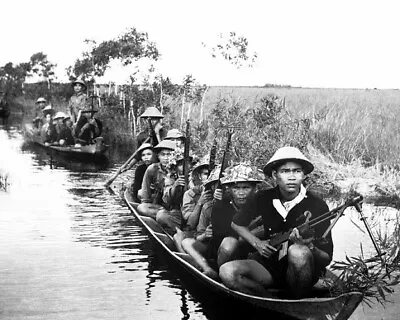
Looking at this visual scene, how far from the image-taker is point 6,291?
8.39 m

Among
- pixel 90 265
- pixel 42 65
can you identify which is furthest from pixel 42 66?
pixel 90 265

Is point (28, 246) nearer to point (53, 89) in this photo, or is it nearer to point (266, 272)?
point (266, 272)

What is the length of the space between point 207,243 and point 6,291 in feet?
7.18

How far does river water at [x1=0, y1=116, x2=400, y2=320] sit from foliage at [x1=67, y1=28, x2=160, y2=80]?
12.0 metres

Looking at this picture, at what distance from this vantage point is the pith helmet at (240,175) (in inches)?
293

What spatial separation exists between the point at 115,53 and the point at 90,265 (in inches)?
766

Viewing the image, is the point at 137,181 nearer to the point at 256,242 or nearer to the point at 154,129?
the point at 154,129

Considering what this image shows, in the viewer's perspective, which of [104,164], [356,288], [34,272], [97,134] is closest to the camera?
[356,288]

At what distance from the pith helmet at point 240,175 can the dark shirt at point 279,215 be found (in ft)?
1.16

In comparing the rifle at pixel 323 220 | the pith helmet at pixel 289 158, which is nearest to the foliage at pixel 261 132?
the pith helmet at pixel 289 158

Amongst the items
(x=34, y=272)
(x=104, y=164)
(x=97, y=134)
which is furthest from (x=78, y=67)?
(x=34, y=272)

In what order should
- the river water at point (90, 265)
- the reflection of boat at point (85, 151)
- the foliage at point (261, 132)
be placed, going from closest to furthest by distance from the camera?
the river water at point (90, 265)
the foliage at point (261, 132)
the reflection of boat at point (85, 151)

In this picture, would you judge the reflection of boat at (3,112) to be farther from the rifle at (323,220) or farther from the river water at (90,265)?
the rifle at (323,220)

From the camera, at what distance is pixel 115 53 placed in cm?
2830
